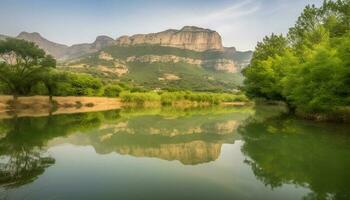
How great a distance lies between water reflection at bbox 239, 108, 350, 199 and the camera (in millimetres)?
12266

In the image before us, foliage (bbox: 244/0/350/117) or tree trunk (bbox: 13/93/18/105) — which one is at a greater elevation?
foliage (bbox: 244/0/350/117)

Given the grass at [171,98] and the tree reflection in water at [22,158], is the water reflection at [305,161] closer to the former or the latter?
the tree reflection in water at [22,158]

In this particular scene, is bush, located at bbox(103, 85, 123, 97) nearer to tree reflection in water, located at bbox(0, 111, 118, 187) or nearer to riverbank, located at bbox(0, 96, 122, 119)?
riverbank, located at bbox(0, 96, 122, 119)

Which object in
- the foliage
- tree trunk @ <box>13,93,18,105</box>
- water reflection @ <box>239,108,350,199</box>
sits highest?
the foliage

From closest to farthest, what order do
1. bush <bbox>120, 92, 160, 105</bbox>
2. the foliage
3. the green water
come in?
the green water < the foliage < bush <bbox>120, 92, 160, 105</bbox>

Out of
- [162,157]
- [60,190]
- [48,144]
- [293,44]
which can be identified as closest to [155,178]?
[60,190]

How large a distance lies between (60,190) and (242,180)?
7053mm

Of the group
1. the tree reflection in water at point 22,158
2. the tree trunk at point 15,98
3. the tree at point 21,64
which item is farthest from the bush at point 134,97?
the tree reflection in water at point 22,158

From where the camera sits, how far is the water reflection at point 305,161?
40.2 feet

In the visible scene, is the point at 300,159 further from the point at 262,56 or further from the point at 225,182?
the point at 262,56

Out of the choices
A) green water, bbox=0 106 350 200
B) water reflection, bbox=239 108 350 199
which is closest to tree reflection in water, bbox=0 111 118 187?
green water, bbox=0 106 350 200

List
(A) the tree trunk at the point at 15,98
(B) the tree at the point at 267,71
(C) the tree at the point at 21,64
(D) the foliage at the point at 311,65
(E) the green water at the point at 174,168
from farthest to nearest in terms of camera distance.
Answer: (A) the tree trunk at the point at 15,98 < (C) the tree at the point at 21,64 < (B) the tree at the point at 267,71 < (D) the foliage at the point at 311,65 < (E) the green water at the point at 174,168

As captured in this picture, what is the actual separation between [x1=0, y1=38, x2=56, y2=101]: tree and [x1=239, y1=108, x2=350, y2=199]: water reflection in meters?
56.5

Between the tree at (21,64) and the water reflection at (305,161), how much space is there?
5655cm
